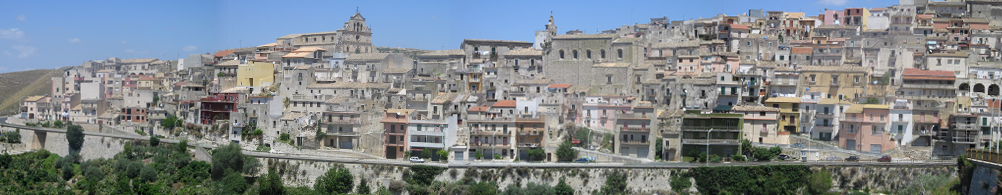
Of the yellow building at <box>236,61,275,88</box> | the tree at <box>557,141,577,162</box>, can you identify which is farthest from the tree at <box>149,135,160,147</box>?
the tree at <box>557,141,577,162</box>

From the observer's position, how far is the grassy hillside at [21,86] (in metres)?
65.0

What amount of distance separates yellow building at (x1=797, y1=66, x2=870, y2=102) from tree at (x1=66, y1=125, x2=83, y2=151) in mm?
36137

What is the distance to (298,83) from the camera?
46094 millimetres

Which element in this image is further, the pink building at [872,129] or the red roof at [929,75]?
the red roof at [929,75]

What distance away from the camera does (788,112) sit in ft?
125

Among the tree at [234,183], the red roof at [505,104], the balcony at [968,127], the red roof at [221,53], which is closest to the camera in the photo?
the balcony at [968,127]

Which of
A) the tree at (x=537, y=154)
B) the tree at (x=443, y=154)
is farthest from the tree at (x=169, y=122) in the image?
the tree at (x=537, y=154)

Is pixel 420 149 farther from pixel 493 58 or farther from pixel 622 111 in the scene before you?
pixel 493 58

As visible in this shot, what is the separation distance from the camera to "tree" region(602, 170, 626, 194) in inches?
1369

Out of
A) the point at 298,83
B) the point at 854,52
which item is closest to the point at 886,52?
the point at 854,52

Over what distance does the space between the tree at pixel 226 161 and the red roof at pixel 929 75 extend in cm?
2827

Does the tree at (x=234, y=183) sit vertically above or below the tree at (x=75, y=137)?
below

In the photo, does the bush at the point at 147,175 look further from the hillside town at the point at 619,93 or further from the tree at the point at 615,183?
the tree at the point at 615,183

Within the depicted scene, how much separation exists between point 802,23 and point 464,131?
21676 millimetres
